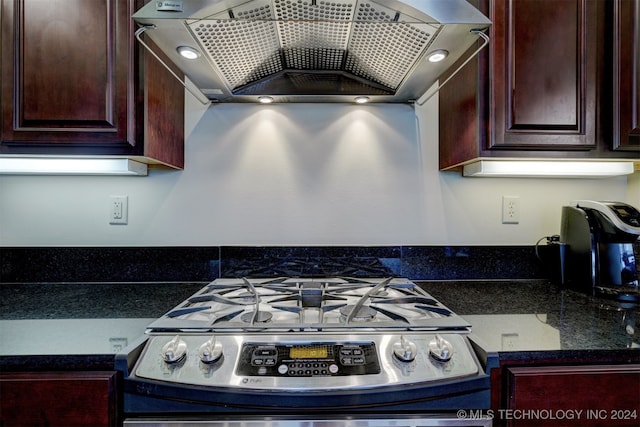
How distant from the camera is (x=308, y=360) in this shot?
2.54 feet

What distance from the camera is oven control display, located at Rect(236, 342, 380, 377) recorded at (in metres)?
0.75

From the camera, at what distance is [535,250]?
4.76 feet

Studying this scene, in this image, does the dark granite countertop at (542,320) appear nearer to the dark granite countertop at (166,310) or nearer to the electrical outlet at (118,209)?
the dark granite countertop at (166,310)

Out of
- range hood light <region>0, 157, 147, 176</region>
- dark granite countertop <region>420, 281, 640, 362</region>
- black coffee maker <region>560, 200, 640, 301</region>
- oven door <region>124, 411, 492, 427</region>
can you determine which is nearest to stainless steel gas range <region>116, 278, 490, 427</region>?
oven door <region>124, 411, 492, 427</region>

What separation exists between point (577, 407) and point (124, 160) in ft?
4.89

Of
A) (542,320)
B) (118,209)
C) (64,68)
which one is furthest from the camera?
(118,209)

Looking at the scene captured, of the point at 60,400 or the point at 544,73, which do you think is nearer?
the point at 60,400

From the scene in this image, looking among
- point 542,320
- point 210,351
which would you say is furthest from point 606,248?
point 210,351

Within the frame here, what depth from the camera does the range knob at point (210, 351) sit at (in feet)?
2.49

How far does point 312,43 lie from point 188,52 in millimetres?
374

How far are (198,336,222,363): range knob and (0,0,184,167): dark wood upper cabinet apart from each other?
2.33 ft

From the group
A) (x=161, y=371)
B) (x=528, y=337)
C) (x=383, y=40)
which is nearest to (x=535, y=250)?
(x=528, y=337)

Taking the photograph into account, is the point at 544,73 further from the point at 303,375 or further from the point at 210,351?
the point at 210,351

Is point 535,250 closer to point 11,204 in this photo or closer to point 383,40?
point 383,40
